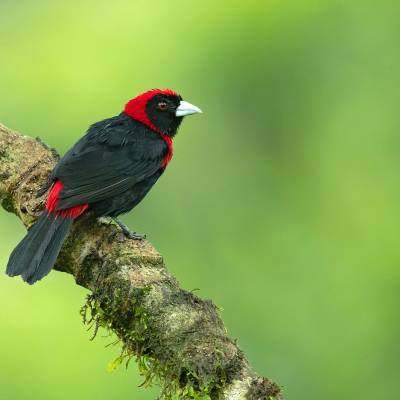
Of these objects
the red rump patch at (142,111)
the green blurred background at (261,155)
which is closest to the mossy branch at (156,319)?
the red rump patch at (142,111)

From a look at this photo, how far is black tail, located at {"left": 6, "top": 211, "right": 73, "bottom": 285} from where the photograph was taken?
162 inches

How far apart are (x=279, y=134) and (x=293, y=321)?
2240 millimetres

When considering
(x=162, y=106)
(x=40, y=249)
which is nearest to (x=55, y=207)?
(x=40, y=249)

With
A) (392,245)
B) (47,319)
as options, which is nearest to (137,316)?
(47,319)

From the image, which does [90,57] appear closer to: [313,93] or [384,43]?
[313,93]

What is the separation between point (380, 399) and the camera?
8.27 meters

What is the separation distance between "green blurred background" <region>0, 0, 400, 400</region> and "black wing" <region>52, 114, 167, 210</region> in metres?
2.17

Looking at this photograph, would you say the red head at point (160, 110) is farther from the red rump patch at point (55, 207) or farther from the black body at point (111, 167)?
the red rump patch at point (55, 207)

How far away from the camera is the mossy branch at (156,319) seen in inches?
130

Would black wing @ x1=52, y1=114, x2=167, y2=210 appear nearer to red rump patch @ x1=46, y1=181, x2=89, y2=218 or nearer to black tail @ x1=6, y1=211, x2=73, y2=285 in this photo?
red rump patch @ x1=46, y1=181, x2=89, y2=218

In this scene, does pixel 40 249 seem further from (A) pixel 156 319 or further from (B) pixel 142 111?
(B) pixel 142 111

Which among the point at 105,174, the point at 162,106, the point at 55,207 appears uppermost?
the point at 162,106

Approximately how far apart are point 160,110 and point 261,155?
3.83 metres

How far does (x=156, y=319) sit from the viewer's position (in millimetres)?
3582
